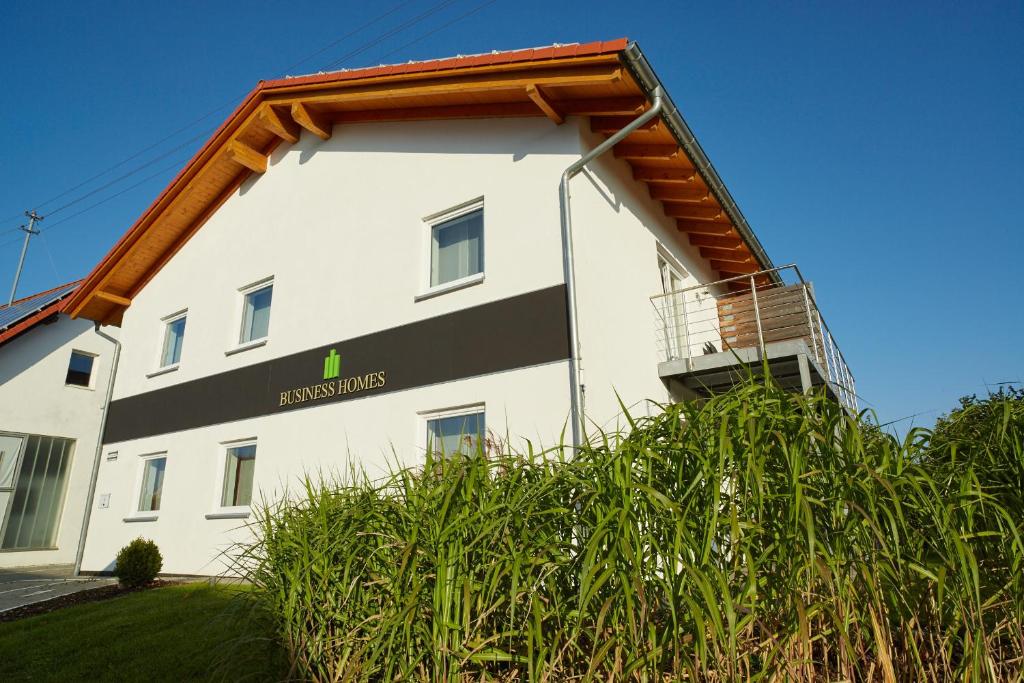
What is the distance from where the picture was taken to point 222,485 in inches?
419

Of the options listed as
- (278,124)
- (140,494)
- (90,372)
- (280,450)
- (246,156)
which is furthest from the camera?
(90,372)

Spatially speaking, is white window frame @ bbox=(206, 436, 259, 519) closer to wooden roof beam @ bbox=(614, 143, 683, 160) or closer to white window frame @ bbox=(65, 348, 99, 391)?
wooden roof beam @ bbox=(614, 143, 683, 160)

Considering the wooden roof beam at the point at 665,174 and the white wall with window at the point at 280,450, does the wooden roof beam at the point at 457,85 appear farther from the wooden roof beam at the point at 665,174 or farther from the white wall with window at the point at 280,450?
the white wall with window at the point at 280,450

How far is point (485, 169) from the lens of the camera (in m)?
8.53

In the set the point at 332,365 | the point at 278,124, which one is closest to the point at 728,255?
the point at 332,365

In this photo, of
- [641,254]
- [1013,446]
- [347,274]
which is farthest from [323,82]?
[1013,446]

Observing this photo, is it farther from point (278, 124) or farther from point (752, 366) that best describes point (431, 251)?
point (752, 366)

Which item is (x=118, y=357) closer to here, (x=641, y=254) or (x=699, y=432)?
(x=641, y=254)

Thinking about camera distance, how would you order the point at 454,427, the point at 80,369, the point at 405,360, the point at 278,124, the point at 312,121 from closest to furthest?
the point at 454,427 < the point at 405,360 < the point at 312,121 < the point at 278,124 < the point at 80,369

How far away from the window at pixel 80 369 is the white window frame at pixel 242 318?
8.87 meters

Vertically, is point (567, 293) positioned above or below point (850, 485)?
above

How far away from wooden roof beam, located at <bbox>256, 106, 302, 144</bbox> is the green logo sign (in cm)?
451

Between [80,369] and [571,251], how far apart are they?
648 inches

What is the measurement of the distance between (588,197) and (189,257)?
30.7 feet
